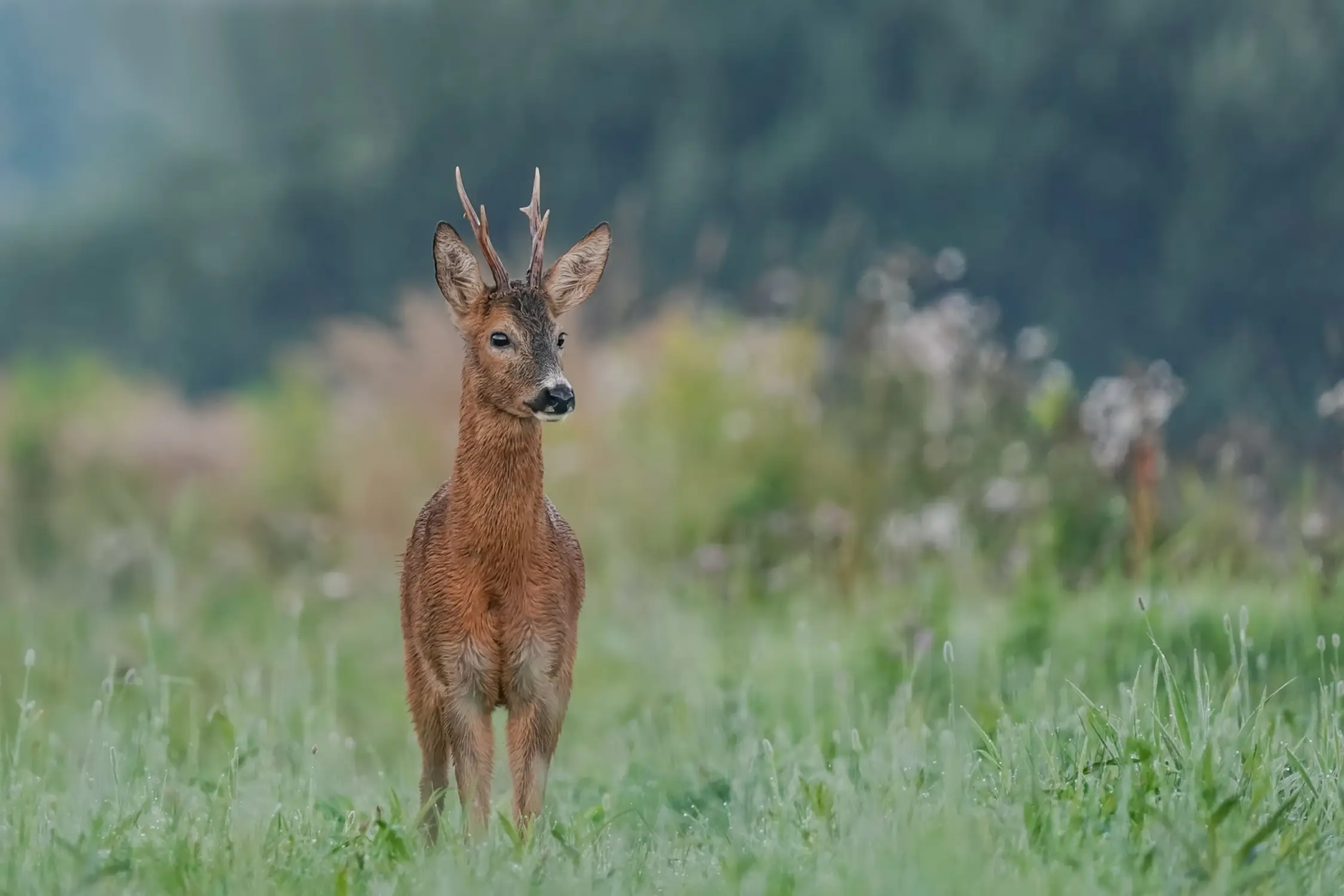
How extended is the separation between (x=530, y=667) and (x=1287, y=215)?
37.1 ft

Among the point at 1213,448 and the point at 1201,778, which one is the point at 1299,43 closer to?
the point at 1213,448

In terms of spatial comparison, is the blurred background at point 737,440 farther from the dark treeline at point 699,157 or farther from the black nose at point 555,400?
the black nose at point 555,400

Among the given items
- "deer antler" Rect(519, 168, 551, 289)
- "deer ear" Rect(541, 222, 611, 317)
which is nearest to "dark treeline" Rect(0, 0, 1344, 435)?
"deer ear" Rect(541, 222, 611, 317)

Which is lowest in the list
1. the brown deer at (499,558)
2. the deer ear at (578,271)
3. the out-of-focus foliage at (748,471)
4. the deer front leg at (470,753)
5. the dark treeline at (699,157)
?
the deer front leg at (470,753)

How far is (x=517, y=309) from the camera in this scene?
4297mm

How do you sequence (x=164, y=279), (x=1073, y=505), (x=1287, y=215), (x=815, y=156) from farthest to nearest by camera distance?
(x=164, y=279) → (x=815, y=156) → (x=1287, y=215) → (x=1073, y=505)

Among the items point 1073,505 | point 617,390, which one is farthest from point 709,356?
point 1073,505

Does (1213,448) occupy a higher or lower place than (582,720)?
higher

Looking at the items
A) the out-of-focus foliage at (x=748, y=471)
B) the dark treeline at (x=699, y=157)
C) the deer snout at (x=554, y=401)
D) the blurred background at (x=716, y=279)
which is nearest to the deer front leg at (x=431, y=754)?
the deer snout at (x=554, y=401)

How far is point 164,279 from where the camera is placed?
23.9 meters

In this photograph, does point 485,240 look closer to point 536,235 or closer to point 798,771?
point 536,235

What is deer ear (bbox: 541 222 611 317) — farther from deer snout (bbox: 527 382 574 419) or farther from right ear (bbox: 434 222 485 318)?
deer snout (bbox: 527 382 574 419)

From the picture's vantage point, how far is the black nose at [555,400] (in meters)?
4.07

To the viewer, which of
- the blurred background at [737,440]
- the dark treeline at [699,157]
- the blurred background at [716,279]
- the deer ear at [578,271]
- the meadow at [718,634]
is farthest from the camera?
the dark treeline at [699,157]
